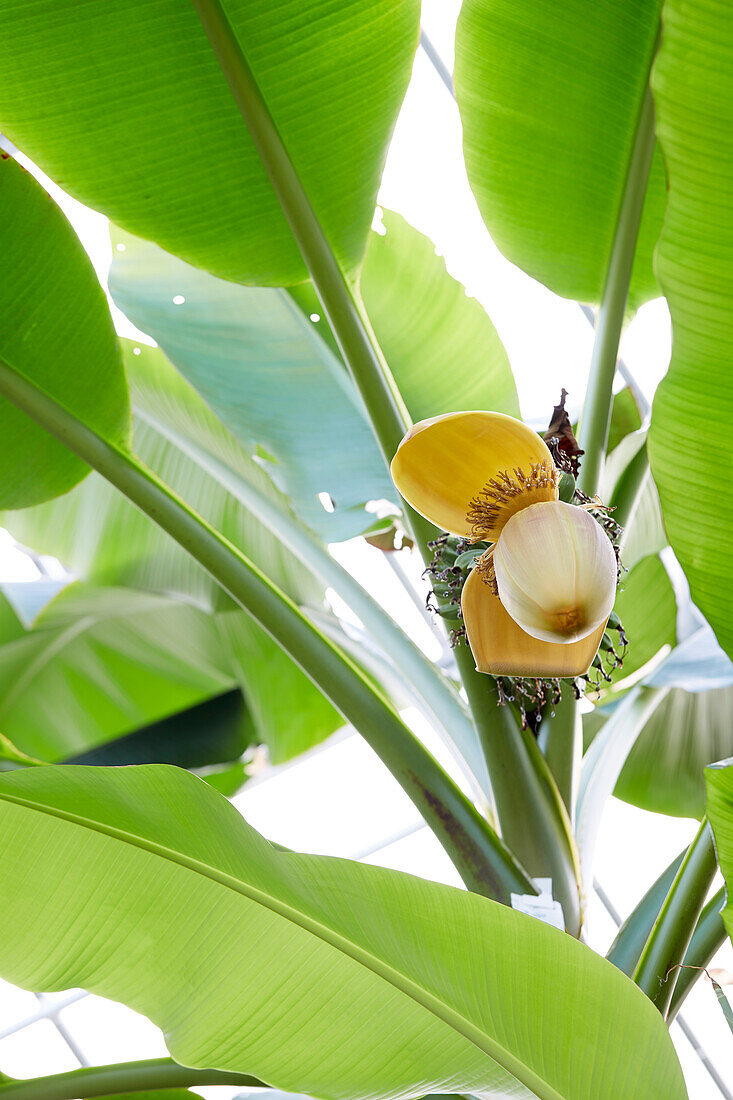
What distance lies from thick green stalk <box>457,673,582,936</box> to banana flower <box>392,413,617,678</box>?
7.4 inches

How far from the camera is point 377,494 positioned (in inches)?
46.0

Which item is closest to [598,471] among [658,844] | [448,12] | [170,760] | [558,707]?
[558,707]

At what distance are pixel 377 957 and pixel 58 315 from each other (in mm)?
657

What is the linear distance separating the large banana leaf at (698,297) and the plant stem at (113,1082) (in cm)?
53

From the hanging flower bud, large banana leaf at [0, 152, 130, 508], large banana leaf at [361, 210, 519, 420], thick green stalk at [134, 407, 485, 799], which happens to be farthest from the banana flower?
large banana leaf at [361, 210, 519, 420]

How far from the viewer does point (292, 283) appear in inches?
36.3

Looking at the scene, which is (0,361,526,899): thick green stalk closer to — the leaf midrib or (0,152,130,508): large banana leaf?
(0,152,130,508): large banana leaf

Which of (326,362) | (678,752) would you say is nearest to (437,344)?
(326,362)

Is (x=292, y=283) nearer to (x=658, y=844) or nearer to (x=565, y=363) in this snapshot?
(x=565, y=363)

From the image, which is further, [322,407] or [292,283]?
[322,407]

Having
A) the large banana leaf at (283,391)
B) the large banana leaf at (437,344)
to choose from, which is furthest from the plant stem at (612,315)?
the large banana leaf at (283,391)

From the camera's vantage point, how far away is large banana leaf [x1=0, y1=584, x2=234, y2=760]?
141 cm

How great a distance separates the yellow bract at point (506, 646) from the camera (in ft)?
1.80

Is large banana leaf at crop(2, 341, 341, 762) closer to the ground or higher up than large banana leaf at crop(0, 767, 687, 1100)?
higher up
